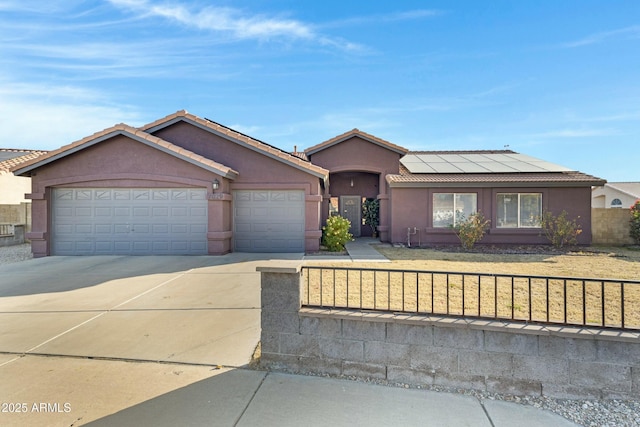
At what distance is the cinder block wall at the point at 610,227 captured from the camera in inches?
532

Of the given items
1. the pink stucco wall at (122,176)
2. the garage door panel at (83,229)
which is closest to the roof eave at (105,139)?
the pink stucco wall at (122,176)

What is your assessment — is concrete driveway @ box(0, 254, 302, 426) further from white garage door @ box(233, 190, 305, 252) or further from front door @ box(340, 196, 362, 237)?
front door @ box(340, 196, 362, 237)

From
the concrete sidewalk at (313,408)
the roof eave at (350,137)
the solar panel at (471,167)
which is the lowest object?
the concrete sidewalk at (313,408)

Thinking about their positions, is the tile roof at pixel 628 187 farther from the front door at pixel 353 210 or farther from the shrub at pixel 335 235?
the shrub at pixel 335 235

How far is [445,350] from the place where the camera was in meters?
3.24

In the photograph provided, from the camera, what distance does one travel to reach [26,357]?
366 cm

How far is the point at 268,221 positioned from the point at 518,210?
1094 cm

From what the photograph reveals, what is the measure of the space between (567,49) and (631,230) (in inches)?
328

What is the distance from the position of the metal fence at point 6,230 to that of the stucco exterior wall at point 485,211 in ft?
58.7

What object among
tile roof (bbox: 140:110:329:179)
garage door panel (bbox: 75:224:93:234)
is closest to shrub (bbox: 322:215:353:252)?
tile roof (bbox: 140:110:329:179)

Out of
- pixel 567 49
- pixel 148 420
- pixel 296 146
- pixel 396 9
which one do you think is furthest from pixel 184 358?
pixel 296 146

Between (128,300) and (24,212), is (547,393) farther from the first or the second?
(24,212)

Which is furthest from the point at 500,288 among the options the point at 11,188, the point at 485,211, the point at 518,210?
the point at 11,188

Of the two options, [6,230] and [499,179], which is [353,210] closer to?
[499,179]
